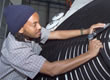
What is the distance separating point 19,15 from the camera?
870 millimetres

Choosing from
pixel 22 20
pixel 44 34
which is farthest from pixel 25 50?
pixel 44 34

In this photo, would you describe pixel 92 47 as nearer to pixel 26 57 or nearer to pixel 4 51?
pixel 26 57

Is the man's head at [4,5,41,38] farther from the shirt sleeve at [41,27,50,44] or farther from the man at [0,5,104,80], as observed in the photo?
the shirt sleeve at [41,27,50,44]

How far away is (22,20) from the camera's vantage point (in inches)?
34.2

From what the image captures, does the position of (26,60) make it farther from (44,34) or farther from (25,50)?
(44,34)

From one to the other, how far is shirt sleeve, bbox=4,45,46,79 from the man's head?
100mm

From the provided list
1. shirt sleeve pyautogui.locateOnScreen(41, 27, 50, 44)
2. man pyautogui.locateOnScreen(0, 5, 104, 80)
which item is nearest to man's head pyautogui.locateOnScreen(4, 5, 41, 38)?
man pyautogui.locateOnScreen(0, 5, 104, 80)

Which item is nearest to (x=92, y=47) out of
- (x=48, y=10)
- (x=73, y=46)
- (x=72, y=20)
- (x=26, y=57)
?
(x=73, y=46)

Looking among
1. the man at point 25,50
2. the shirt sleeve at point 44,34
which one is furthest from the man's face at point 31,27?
the shirt sleeve at point 44,34

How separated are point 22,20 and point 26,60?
0.21 m

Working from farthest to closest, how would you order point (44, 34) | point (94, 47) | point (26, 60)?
point (44, 34) < point (26, 60) < point (94, 47)

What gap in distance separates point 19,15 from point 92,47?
1.34ft

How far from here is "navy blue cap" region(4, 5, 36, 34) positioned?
869mm

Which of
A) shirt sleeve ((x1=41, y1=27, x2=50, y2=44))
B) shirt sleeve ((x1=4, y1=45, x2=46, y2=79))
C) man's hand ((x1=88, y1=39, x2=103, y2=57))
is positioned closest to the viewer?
man's hand ((x1=88, y1=39, x2=103, y2=57))
